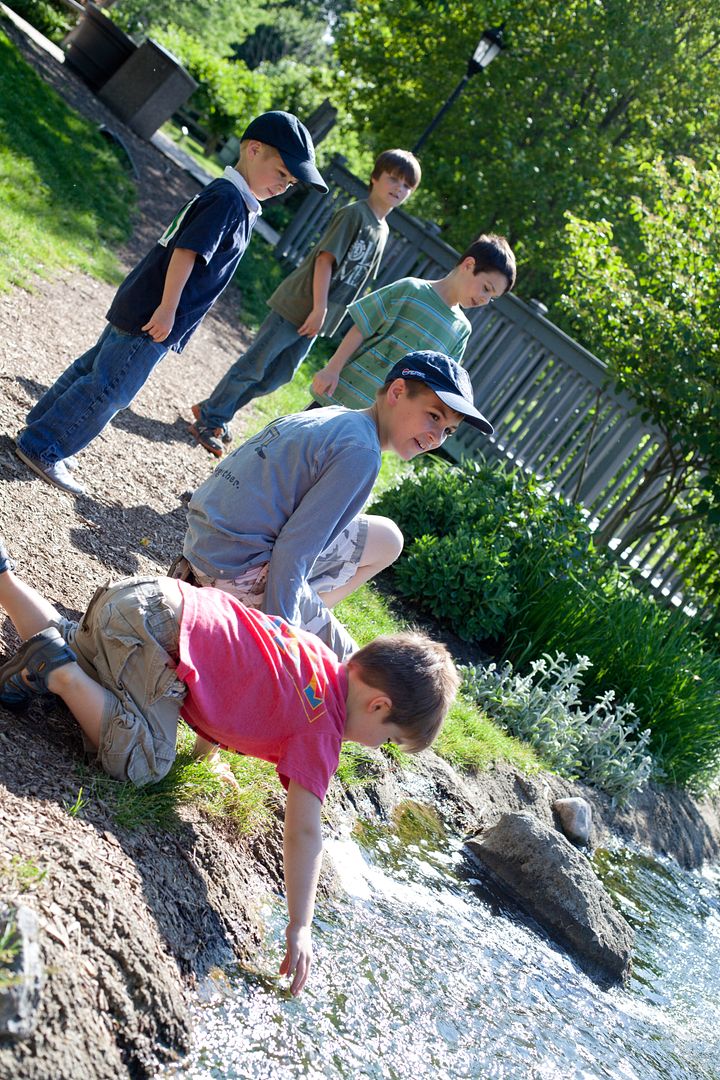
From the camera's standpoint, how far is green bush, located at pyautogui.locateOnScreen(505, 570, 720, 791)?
21.2 feet

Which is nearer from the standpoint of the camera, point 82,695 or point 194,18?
point 82,695

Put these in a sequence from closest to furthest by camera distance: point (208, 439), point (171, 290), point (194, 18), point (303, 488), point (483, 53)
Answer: point (303, 488)
point (171, 290)
point (208, 439)
point (483, 53)
point (194, 18)

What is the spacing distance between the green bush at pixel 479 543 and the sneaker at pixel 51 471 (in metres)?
2.36

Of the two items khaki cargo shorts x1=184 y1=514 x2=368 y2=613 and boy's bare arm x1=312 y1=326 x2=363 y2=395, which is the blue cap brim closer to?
khaki cargo shorts x1=184 y1=514 x2=368 y2=613

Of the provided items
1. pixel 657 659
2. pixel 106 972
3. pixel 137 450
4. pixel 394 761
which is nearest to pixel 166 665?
pixel 106 972

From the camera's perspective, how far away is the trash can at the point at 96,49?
14.3 m

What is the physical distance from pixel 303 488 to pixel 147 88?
41.9ft

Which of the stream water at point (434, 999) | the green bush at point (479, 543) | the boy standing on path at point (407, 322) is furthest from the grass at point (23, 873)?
the green bush at point (479, 543)

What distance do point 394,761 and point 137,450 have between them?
2.25m

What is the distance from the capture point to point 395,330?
5172mm

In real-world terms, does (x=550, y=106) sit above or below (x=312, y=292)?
above

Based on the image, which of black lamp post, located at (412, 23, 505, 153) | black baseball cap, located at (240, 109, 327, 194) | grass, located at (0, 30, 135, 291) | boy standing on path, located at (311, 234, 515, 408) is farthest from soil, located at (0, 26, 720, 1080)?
black lamp post, located at (412, 23, 505, 153)

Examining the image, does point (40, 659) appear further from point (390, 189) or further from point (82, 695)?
point (390, 189)

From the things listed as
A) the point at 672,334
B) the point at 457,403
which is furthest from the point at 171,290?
the point at 672,334
